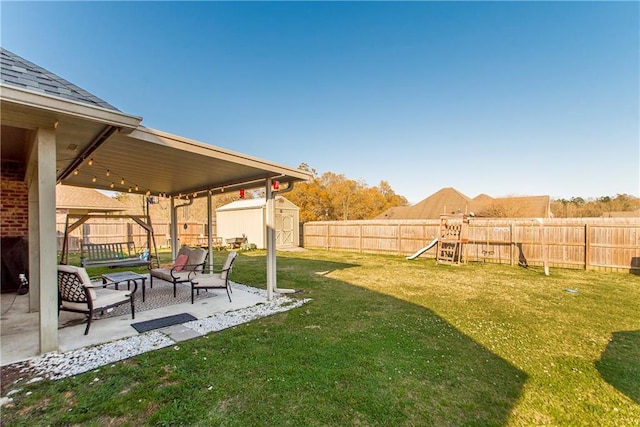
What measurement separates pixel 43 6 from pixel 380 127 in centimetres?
1305

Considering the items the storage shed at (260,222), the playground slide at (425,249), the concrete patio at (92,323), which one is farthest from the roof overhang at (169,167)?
the storage shed at (260,222)

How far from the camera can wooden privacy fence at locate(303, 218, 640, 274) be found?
8.65 m

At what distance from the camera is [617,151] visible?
11969mm

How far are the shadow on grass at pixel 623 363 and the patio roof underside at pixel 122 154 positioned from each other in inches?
199

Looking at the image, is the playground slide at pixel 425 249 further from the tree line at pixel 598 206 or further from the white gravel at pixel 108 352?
the tree line at pixel 598 206

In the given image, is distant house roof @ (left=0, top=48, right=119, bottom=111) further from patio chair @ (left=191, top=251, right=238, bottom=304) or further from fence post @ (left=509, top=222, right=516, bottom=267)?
fence post @ (left=509, top=222, right=516, bottom=267)

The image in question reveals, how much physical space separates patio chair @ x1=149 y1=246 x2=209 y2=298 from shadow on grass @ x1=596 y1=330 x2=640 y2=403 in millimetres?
6127

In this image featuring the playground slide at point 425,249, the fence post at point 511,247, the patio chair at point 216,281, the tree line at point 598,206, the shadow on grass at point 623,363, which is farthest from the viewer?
the tree line at point 598,206

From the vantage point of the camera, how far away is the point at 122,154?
4.43 m

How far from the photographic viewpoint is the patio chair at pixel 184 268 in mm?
5730

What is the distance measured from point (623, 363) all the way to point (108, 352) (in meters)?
5.81

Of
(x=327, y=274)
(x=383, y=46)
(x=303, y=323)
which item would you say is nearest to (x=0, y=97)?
(x=303, y=323)

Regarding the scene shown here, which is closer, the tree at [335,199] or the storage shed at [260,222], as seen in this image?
the storage shed at [260,222]

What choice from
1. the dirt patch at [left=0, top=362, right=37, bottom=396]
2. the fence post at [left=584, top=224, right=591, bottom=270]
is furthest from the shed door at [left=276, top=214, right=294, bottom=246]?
the dirt patch at [left=0, top=362, right=37, bottom=396]
